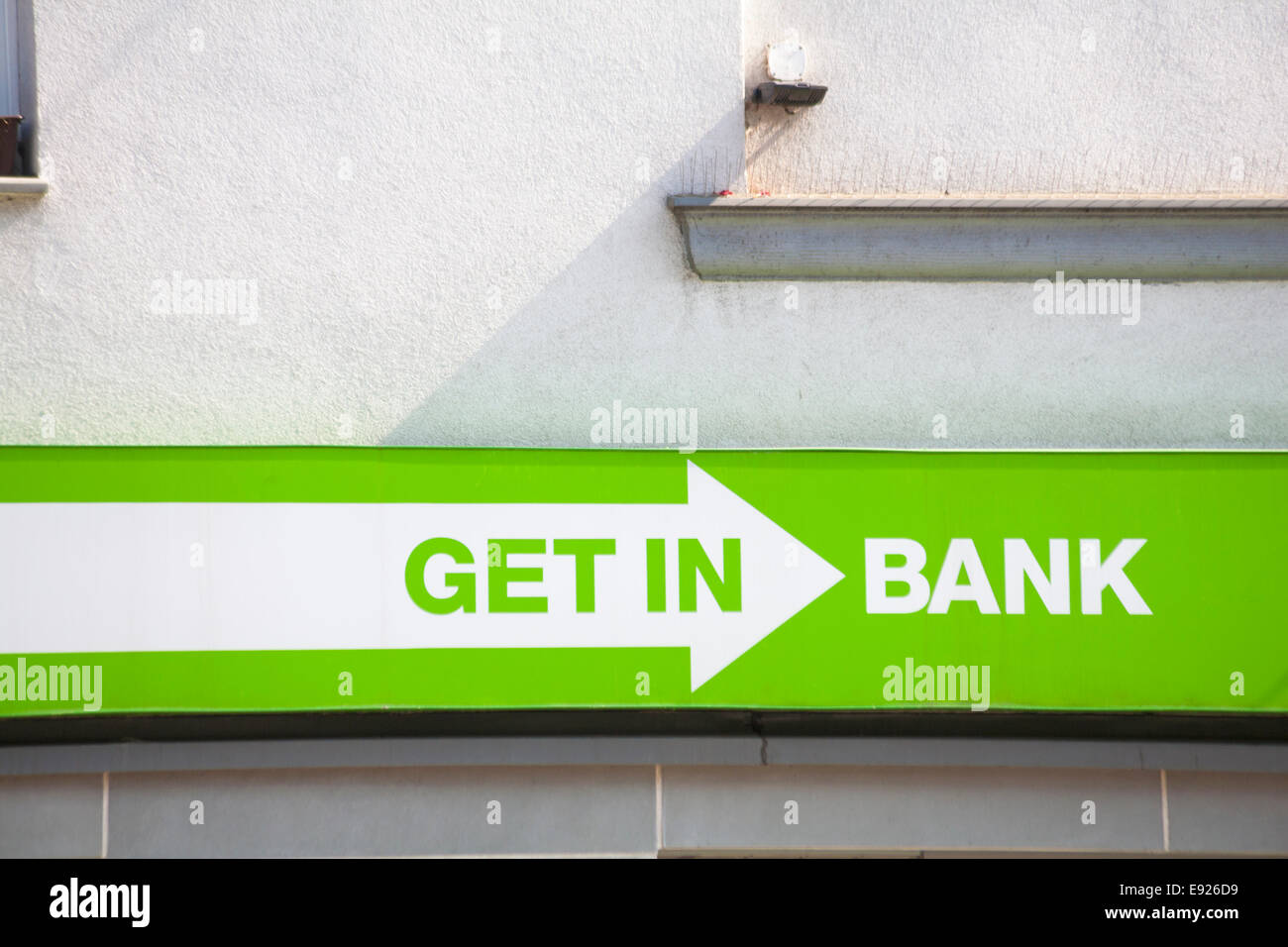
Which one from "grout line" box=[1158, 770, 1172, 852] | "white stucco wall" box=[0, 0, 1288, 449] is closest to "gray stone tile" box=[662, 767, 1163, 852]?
"grout line" box=[1158, 770, 1172, 852]

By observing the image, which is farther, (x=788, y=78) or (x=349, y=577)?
(x=788, y=78)

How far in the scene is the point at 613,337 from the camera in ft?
16.2

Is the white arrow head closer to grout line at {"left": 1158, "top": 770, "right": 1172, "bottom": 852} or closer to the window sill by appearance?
grout line at {"left": 1158, "top": 770, "right": 1172, "bottom": 852}

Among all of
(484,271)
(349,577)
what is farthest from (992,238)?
(349,577)

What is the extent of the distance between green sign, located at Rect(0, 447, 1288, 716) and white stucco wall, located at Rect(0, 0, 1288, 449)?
422 mm

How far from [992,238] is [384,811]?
399 centimetres

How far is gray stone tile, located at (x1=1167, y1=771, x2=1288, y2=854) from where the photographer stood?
4801 mm

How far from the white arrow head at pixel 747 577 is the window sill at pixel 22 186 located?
10.9 feet

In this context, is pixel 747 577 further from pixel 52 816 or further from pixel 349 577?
pixel 52 816

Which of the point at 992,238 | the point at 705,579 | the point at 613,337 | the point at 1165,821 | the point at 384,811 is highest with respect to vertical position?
the point at 992,238

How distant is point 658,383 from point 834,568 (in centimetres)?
123
